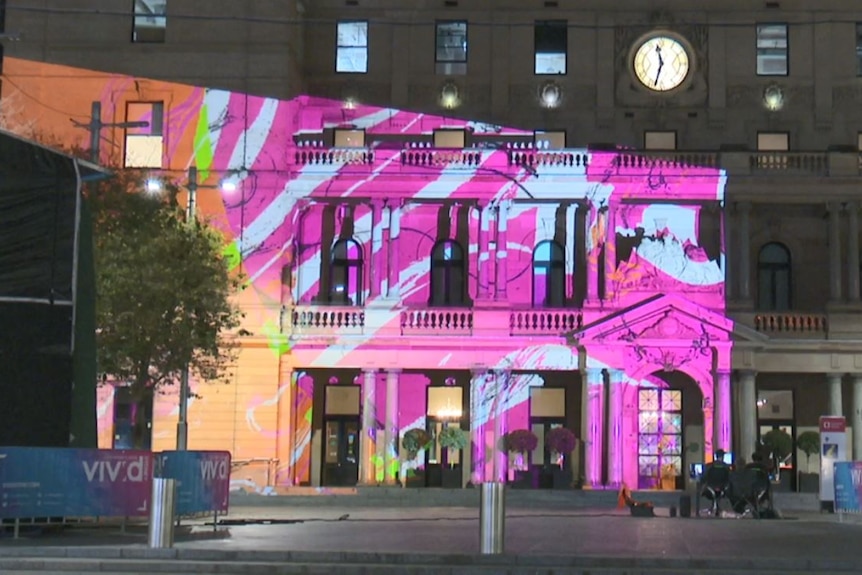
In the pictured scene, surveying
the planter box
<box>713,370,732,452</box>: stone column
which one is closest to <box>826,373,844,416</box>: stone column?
<box>713,370,732,452</box>: stone column

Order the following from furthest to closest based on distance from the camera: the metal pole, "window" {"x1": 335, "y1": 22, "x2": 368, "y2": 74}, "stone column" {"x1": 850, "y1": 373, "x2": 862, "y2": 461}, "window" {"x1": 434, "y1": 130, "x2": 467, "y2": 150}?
"window" {"x1": 335, "y1": 22, "x2": 368, "y2": 74} → "window" {"x1": 434, "y1": 130, "x2": 467, "y2": 150} → "stone column" {"x1": 850, "y1": 373, "x2": 862, "y2": 461} → the metal pole

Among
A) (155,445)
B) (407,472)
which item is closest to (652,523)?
(407,472)

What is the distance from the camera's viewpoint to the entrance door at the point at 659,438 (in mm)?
47250

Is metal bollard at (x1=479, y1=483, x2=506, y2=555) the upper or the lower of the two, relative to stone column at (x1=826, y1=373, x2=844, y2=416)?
lower

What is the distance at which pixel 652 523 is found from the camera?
3106 centimetres

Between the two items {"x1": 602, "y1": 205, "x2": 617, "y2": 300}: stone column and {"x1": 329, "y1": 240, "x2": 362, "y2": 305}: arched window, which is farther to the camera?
{"x1": 329, "y1": 240, "x2": 362, "y2": 305}: arched window

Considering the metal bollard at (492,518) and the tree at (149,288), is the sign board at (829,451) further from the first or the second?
the metal bollard at (492,518)

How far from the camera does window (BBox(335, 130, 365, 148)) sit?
51.1 metres

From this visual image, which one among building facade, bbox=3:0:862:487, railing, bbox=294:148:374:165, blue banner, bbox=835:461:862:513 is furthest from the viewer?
railing, bbox=294:148:374:165

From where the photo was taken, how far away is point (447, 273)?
163 ft

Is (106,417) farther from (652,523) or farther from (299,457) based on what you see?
(652,523)

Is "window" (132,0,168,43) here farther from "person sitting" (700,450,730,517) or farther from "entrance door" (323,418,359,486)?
"person sitting" (700,450,730,517)

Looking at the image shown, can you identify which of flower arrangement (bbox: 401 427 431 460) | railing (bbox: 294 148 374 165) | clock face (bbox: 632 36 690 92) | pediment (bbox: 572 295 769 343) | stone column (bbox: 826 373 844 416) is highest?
clock face (bbox: 632 36 690 92)

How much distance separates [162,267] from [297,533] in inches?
413
